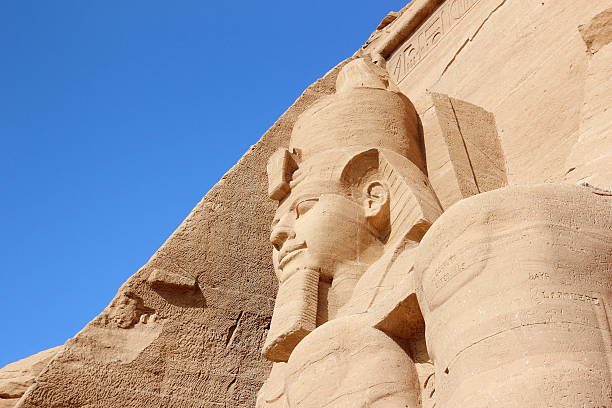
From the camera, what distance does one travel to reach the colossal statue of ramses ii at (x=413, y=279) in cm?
211

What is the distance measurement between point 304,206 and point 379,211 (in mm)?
371

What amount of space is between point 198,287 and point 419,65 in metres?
2.49

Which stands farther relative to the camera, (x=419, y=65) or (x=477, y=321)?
(x=419, y=65)

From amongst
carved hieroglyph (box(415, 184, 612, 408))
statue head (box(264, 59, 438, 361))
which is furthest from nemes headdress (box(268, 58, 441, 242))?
carved hieroglyph (box(415, 184, 612, 408))

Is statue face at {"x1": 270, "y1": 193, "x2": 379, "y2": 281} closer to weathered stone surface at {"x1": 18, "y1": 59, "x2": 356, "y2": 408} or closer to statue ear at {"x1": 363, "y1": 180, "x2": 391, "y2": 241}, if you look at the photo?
statue ear at {"x1": 363, "y1": 180, "x2": 391, "y2": 241}

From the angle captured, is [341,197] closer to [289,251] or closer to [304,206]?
[304,206]

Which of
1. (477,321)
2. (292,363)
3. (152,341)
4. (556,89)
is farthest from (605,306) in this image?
(152,341)

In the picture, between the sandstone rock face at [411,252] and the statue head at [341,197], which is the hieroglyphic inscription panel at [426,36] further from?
the statue head at [341,197]

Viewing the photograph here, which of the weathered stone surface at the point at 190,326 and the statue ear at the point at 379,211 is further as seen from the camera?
the weathered stone surface at the point at 190,326

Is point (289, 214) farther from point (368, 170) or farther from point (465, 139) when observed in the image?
point (465, 139)

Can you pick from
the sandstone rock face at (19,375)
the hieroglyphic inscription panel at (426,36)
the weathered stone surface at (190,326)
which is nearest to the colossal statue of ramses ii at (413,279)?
the weathered stone surface at (190,326)

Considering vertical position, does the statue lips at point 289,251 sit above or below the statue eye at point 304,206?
below

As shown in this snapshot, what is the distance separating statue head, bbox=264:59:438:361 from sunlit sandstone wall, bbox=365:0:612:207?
1.21ft

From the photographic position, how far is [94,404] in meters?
4.57
